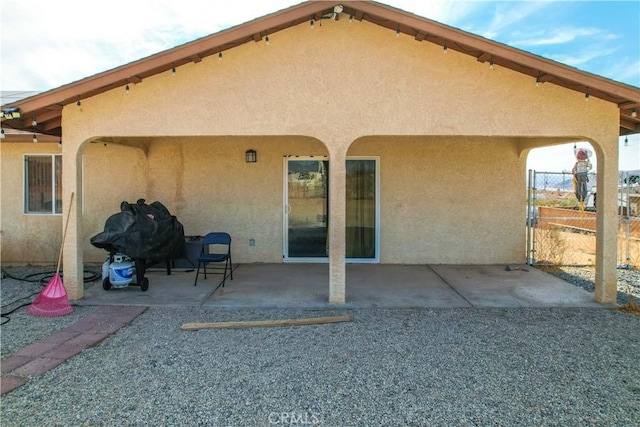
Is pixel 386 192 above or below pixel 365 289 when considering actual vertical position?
above

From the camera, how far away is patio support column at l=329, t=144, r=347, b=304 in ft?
19.8

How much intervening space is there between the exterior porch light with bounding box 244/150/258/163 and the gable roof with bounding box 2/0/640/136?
131 inches

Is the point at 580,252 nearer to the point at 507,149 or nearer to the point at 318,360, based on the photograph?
the point at 507,149

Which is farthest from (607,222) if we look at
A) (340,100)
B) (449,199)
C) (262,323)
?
(262,323)

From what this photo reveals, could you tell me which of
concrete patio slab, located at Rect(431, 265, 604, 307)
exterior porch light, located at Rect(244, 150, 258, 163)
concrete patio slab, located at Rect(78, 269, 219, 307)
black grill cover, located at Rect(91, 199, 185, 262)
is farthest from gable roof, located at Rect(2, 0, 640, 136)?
exterior porch light, located at Rect(244, 150, 258, 163)

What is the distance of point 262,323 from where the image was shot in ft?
17.7

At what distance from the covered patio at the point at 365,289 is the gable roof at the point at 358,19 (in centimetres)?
324

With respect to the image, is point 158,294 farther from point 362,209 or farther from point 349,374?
point 362,209

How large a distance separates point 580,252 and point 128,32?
13164mm

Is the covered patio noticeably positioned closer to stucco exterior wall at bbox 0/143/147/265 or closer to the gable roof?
stucco exterior wall at bbox 0/143/147/265

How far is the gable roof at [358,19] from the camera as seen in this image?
544cm

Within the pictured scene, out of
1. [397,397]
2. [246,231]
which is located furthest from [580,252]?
[397,397]

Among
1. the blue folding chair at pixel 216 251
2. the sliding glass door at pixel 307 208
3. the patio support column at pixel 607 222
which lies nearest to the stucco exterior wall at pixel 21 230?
the blue folding chair at pixel 216 251

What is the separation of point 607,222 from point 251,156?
6953 mm
